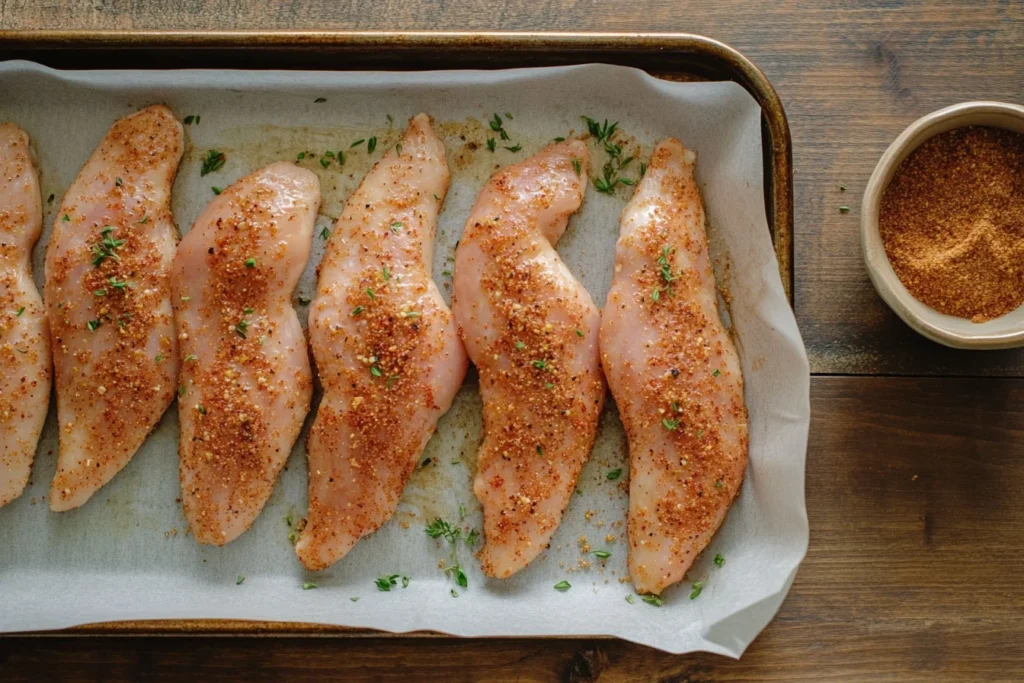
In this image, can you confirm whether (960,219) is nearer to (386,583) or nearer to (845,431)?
(845,431)

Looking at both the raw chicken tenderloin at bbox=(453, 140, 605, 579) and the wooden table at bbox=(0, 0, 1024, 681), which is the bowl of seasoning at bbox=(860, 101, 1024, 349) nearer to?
the wooden table at bbox=(0, 0, 1024, 681)

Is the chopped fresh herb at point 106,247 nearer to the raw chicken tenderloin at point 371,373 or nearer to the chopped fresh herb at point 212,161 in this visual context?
the chopped fresh herb at point 212,161

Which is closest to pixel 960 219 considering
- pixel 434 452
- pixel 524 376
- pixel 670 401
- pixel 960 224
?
pixel 960 224

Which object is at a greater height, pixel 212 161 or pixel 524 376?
pixel 212 161

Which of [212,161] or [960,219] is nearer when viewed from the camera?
[960,219]

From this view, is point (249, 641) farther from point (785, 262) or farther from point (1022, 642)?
point (1022, 642)
